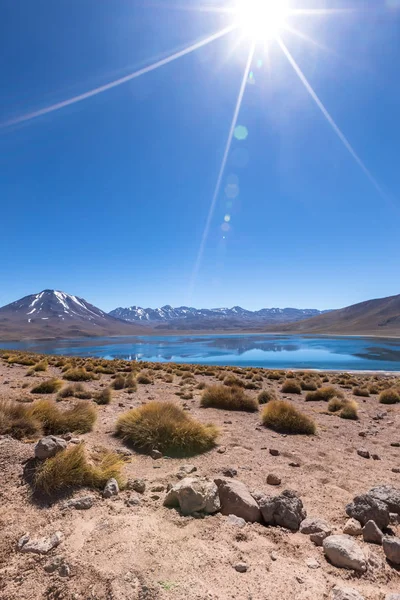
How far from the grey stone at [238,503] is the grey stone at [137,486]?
1088 millimetres

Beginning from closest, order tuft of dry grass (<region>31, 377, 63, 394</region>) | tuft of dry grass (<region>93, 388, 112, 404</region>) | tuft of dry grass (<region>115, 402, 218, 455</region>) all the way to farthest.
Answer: tuft of dry grass (<region>115, 402, 218, 455</region>)
tuft of dry grass (<region>93, 388, 112, 404</region>)
tuft of dry grass (<region>31, 377, 63, 394</region>)

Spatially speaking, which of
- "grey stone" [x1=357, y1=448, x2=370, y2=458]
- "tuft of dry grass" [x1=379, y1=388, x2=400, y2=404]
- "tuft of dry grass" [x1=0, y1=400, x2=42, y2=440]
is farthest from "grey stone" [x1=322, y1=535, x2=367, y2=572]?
"tuft of dry grass" [x1=379, y1=388, x2=400, y2=404]

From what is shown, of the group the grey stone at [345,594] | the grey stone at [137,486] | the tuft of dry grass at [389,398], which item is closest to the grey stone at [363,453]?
the grey stone at [345,594]

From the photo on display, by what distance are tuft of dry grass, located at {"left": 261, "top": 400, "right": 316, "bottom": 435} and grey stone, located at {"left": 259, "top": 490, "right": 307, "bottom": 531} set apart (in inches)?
192

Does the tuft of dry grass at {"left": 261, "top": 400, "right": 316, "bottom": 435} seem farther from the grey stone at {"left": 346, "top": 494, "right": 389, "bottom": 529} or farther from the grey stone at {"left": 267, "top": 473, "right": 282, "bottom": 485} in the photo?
the grey stone at {"left": 346, "top": 494, "right": 389, "bottom": 529}

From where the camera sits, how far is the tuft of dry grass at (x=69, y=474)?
4.05 meters

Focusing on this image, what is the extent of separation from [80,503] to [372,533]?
344 cm

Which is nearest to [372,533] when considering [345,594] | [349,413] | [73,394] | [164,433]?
[345,594]

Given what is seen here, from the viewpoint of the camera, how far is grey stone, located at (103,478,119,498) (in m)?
4.16

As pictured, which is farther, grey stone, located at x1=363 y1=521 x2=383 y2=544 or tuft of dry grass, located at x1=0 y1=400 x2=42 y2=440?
tuft of dry grass, located at x1=0 y1=400 x2=42 y2=440

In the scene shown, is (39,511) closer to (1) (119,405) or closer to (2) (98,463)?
(2) (98,463)

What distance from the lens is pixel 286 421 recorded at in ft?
29.0

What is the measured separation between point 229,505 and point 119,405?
6921mm

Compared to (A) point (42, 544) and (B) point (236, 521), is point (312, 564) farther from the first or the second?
(A) point (42, 544)
